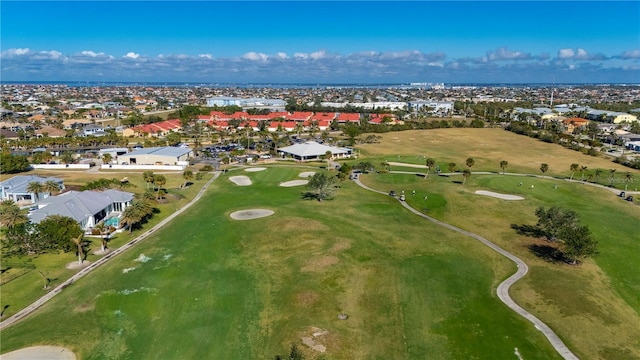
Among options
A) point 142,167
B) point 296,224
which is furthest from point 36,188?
point 296,224

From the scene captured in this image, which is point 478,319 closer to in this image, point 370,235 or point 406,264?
point 406,264

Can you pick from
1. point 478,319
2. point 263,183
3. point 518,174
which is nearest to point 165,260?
point 478,319

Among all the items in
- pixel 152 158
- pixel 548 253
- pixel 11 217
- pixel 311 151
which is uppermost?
pixel 11 217

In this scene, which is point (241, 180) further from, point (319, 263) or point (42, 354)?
point (42, 354)

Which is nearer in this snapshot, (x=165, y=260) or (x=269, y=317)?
(x=269, y=317)

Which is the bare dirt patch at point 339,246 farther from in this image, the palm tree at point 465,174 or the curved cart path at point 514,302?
the palm tree at point 465,174

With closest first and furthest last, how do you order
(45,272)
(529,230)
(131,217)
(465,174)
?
1. (45,272)
2. (131,217)
3. (529,230)
4. (465,174)

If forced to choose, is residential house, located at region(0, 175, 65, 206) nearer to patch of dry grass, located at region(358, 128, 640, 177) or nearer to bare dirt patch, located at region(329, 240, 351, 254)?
bare dirt patch, located at region(329, 240, 351, 254)
